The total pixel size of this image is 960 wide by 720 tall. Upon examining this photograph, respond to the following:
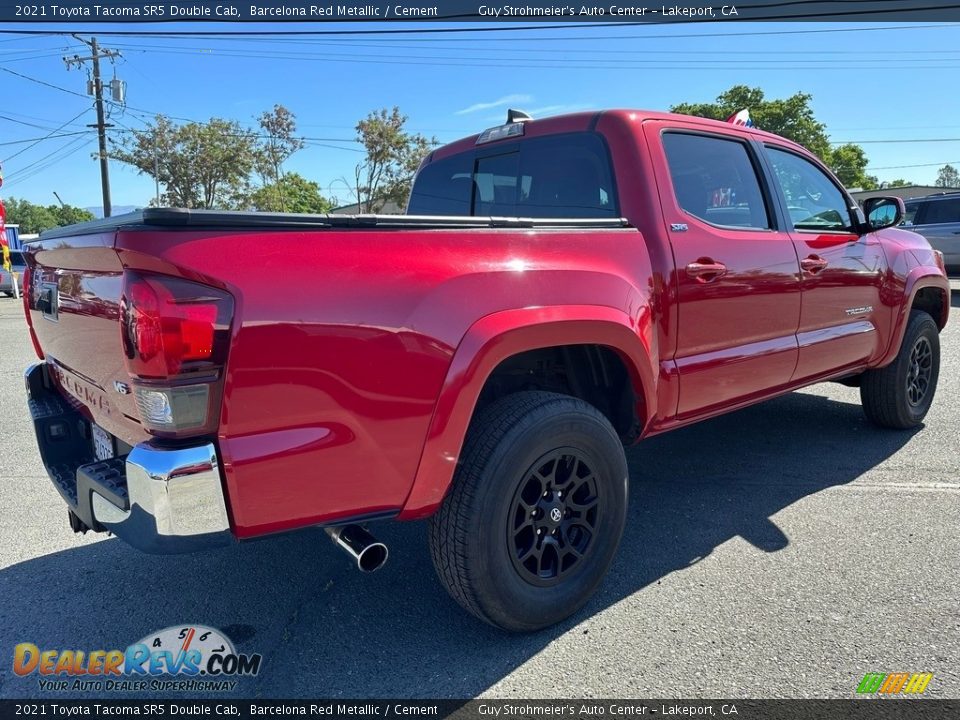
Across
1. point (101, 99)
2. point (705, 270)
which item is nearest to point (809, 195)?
point (705, 270)

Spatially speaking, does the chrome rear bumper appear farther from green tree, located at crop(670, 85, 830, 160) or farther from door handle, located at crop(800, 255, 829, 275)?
green tree, located at crop(670, 85, 830, 160)

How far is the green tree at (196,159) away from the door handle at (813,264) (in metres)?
35.2

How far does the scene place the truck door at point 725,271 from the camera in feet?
9.56

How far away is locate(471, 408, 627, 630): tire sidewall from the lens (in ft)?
7.28

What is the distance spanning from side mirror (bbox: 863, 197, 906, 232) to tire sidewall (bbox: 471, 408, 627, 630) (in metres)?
2.67

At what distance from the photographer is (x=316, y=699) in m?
2.16

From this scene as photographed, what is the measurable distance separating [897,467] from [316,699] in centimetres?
363

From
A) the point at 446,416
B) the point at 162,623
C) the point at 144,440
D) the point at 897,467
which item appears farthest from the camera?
the point at 897,467

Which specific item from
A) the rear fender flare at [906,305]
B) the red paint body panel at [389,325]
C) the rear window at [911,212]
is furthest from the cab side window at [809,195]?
the rear window at [911,212]

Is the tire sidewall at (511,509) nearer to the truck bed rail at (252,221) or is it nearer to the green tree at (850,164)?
the truck bed rail at (252,221)

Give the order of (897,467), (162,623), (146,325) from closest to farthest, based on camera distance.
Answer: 1. (146,325)
2. (162,623)
3. (897,467)

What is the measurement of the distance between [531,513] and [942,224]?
1493 cm

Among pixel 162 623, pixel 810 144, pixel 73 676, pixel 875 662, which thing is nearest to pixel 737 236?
pixel 875 662

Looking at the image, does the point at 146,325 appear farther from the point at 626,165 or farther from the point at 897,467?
the point at 897,467
